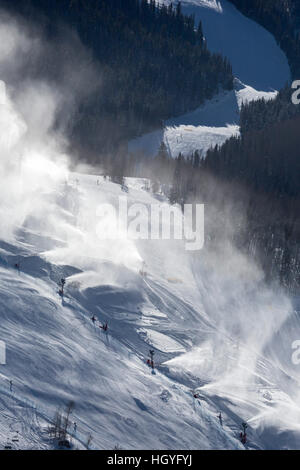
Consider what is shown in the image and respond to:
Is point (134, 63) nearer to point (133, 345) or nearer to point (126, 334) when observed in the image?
point (126, 334)

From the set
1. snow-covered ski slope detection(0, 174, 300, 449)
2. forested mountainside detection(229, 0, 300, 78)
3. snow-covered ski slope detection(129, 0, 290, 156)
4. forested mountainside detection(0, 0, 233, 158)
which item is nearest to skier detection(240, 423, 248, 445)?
snow-covered ski slope detection(0, 174, 300, 449)

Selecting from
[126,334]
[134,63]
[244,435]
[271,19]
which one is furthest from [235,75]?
[244,435]

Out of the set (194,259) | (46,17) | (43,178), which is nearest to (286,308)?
(194,259)

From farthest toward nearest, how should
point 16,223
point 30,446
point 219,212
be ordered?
point 219,212 → point 16,223 → point 30,446

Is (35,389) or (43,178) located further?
(43,178)

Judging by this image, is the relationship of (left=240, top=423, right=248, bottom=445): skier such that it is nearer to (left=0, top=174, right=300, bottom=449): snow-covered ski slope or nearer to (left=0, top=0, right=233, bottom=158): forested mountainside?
(left=0, top=174, right=300, bottom=449): snow-covered ski slope
